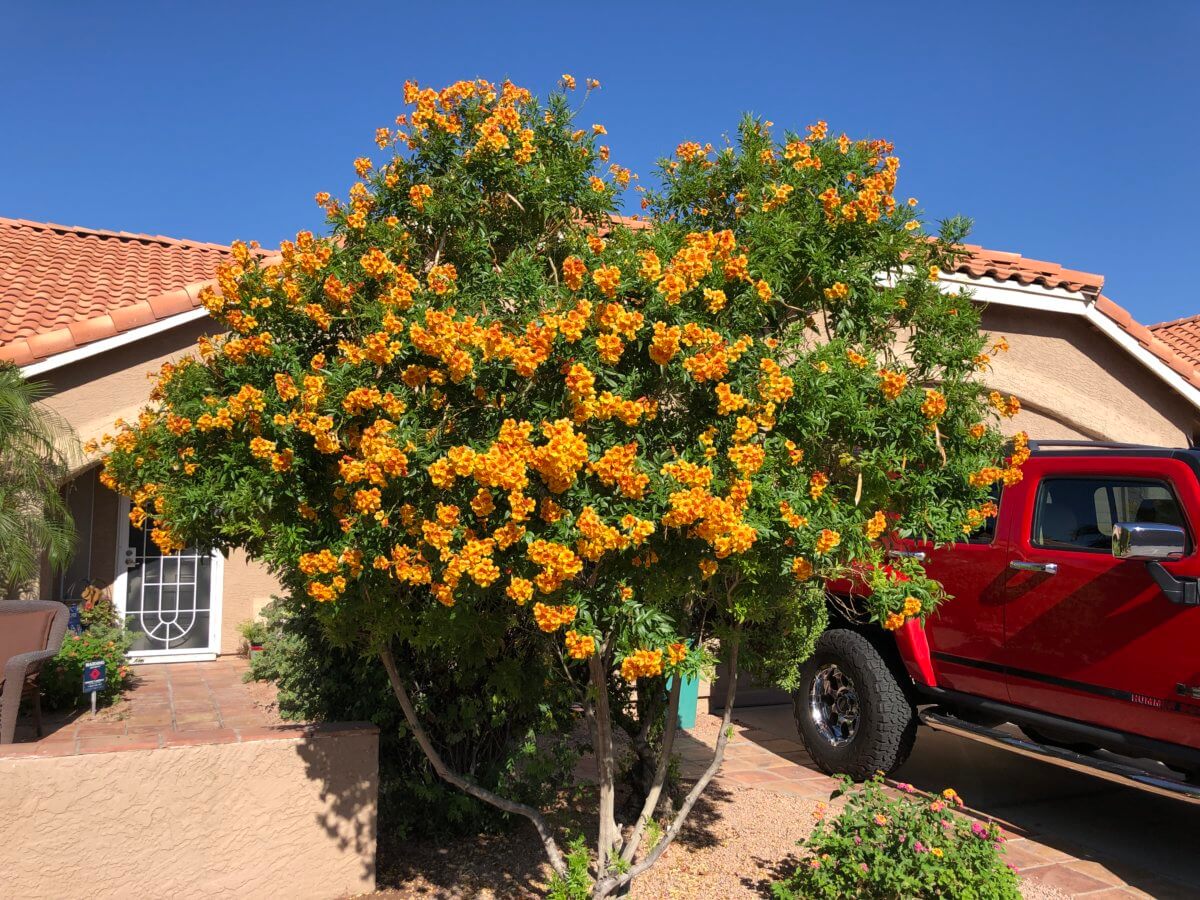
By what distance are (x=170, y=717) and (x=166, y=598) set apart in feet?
11.0

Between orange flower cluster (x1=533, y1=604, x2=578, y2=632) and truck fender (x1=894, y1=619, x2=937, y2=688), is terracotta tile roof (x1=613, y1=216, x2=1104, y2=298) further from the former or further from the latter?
orange flower cluster (x1=533, y1=604, x2=578, y2=632)

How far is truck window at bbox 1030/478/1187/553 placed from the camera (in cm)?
526

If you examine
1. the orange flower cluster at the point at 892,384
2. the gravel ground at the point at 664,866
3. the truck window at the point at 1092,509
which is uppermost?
the orange flower cluster at the point at 892,384

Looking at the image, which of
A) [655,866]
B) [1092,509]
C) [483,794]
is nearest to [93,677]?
[483,794]

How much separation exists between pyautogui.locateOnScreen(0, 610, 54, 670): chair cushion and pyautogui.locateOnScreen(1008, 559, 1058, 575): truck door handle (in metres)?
6.31

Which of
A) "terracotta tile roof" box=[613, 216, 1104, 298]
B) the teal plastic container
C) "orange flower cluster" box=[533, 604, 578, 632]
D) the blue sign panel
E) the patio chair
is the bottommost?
the teal plastic container

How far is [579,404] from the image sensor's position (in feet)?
10.1

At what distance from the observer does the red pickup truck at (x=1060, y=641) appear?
489 cm

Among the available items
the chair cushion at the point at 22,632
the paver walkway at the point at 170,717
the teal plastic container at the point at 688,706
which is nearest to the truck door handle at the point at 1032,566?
the teal plastic container at the point at 688,706

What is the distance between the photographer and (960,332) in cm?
389

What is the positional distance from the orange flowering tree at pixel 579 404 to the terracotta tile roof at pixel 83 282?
4.92m

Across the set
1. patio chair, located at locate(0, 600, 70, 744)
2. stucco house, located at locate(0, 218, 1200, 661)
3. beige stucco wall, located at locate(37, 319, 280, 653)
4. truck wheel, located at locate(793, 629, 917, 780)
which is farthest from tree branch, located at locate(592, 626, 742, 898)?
stucco house, located at locate(0, 218, 1200, 661)

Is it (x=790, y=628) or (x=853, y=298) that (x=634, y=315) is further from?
(x=790, y=628)

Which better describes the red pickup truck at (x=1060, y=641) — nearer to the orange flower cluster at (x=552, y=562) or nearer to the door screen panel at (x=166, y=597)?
the orange flower cluster at (x=552, y=562)
